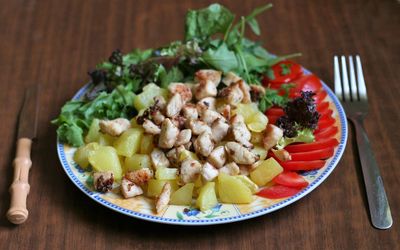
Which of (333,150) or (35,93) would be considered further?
(35,93)

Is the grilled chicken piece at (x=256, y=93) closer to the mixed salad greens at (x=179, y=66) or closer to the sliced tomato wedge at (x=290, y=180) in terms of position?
the mixed salad greens at (x=179, y=66)

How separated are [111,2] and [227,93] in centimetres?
103

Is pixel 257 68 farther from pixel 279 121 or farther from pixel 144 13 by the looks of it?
pixel 144 13

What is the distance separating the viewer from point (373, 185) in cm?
173

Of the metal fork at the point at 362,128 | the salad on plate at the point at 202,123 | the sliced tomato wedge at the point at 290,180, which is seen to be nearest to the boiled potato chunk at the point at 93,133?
the salad on plate at the point at 202,123

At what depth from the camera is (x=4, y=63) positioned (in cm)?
233

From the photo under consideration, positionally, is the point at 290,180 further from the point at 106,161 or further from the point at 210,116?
the point at 106,161

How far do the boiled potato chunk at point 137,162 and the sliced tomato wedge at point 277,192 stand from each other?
323 mm

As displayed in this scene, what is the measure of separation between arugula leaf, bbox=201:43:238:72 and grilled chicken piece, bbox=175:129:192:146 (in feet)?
1.18

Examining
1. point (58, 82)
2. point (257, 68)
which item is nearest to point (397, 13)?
point (257, 68)

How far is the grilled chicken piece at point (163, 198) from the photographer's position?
159 centimetres

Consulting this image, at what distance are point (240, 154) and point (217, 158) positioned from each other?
62mm

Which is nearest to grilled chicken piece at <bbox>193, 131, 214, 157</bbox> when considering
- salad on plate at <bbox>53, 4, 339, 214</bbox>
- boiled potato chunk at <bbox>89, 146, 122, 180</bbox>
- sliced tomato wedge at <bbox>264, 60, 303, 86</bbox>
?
salad on plate at <bbox>53, 4, 339, 214</bbox>

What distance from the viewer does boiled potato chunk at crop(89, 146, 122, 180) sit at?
171cm
